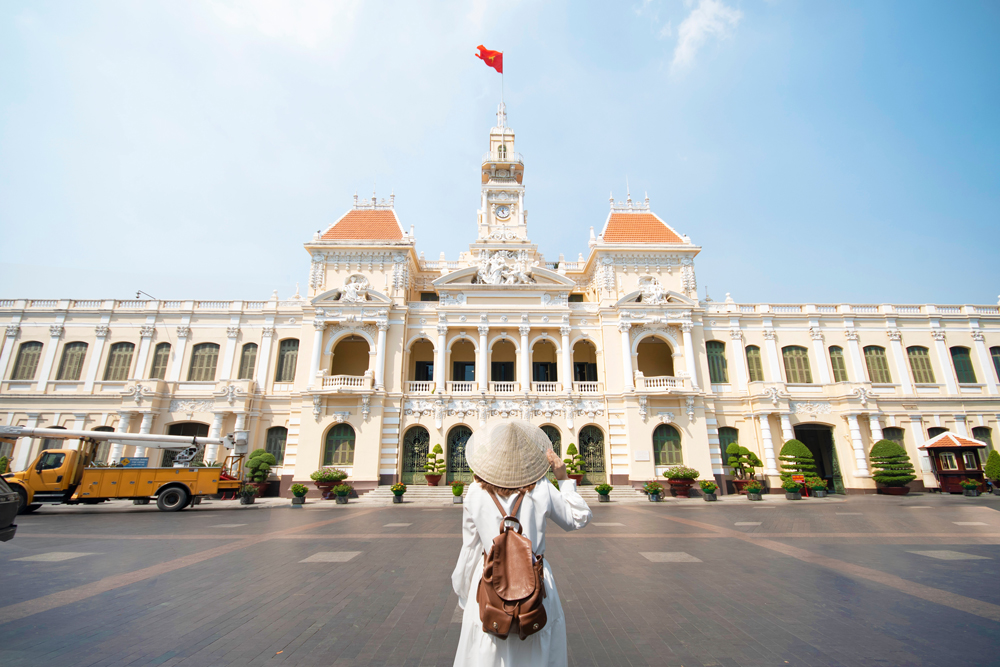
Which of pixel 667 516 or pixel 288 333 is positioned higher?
pixel 288 333

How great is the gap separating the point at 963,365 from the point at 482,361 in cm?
3029

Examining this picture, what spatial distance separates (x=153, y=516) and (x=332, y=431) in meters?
9.83

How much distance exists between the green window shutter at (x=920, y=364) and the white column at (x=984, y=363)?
3112mm

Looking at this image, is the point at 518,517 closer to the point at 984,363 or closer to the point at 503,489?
the point at 503,489

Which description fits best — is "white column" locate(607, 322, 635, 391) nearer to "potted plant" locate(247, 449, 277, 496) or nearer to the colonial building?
the colonial building

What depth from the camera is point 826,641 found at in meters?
5.27

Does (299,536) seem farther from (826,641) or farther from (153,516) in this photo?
(826,641)

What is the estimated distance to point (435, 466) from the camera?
995 inches

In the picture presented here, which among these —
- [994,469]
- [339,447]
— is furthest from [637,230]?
[994,469]

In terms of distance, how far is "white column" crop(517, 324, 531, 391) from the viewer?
89.5 ft

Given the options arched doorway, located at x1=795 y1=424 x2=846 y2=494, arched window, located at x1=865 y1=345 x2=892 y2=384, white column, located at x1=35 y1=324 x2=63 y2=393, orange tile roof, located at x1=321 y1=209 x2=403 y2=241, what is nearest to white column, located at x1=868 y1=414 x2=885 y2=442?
arched doorway, located at x1=795 y1=424 x2=846 y2=494

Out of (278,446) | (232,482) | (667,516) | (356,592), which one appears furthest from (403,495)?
(356,592)

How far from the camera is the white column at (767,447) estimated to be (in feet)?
87.3

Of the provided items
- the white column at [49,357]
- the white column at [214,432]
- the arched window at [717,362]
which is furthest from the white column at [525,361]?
the white column at [49,357]
